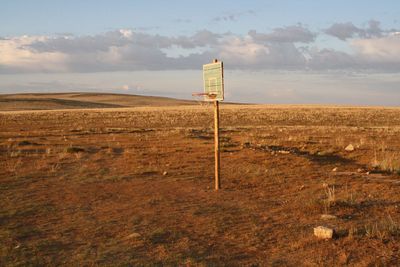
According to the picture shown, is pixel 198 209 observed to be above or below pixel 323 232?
below

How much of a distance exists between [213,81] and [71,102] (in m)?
146

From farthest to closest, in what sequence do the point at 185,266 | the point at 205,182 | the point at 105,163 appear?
1. the point at 105,163
2. the point at 205,182
3. the point at 185,266

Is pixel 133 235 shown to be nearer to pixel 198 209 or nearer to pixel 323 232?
pixel 198 209

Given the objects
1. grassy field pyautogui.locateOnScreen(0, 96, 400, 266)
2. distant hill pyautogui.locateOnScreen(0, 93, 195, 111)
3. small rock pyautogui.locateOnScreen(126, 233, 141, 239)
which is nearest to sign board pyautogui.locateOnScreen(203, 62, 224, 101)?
grassy field pyautogui.locateOnScreen(0, 96, 400, 266)

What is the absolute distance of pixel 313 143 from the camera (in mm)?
24406

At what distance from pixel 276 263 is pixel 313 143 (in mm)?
17859

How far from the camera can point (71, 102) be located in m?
153

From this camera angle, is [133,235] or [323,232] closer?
[323,232]

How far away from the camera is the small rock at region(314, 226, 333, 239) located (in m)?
8.12

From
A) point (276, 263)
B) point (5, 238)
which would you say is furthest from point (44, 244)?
point (276, 263)

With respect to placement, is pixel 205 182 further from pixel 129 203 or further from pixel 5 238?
pixel 5 238

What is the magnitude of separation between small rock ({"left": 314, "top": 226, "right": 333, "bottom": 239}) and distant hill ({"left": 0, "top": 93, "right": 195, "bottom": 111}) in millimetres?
121776

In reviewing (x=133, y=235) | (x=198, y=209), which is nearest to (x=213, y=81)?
(x=198, y=209)

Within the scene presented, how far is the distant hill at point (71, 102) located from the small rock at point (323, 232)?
121776 mm
